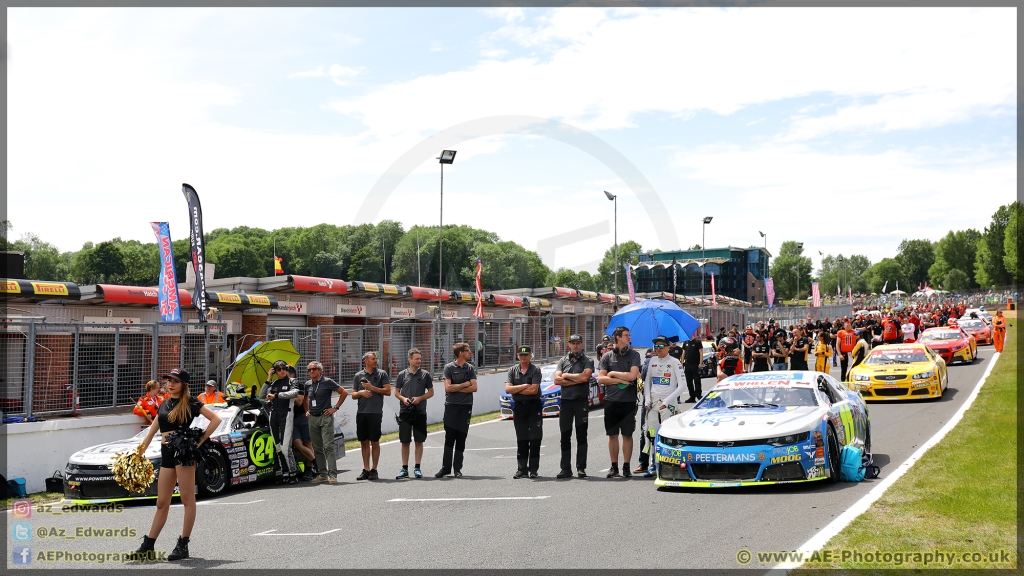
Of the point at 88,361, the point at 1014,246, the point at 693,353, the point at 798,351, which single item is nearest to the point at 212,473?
the point at 88,361

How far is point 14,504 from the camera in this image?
38.5ft

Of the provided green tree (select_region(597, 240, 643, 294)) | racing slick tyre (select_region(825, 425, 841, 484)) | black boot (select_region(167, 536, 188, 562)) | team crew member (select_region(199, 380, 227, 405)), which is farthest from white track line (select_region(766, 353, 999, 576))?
green tree (select_region(597, 240, 643, 294))

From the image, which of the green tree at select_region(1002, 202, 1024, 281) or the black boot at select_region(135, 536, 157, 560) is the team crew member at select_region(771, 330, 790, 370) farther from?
the green tree at select_region(1002, 202, 1024, 281)

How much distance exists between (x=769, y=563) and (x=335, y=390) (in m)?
7.73

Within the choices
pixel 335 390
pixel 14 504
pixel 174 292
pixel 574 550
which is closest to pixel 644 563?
pixel 574 550

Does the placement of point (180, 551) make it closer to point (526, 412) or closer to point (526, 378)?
point (526, 412)

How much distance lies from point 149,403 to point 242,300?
13229 millimetres

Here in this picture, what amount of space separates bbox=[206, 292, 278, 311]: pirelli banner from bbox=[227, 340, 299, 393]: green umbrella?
37.7 feet

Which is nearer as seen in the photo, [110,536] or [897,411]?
[110,536]

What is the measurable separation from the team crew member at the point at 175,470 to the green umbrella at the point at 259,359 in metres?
7.12

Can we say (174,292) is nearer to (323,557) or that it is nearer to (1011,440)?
(323,557)

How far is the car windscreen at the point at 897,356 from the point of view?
1970 centimetres

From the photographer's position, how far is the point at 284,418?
41.9ft

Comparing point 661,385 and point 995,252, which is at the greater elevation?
point 995,252
